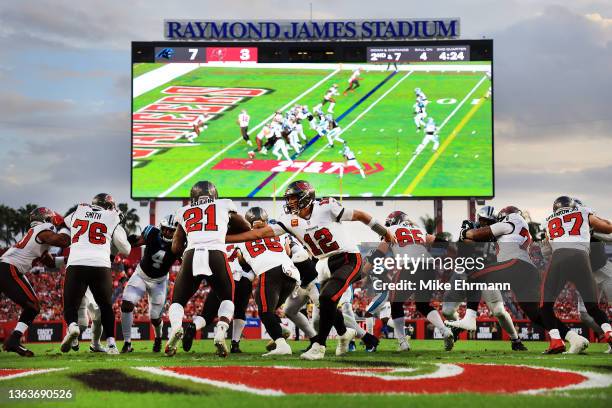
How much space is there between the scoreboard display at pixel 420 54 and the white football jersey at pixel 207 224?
90.1 ft

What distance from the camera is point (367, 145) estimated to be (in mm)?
35781

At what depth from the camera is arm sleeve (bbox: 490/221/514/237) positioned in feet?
43.5

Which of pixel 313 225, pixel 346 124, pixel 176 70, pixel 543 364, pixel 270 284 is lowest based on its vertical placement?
pixel 543 364

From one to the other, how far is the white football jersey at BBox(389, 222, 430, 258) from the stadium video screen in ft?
66.8

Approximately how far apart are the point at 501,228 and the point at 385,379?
6.08 m

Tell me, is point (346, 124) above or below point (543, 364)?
above

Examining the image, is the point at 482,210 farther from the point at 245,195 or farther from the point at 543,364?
the point at 245,195

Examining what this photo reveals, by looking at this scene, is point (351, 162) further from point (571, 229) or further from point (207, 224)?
point (207, 224)

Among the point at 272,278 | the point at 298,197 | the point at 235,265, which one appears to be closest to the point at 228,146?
the point at 235,265

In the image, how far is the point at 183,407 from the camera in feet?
20.1

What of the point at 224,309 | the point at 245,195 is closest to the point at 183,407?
the point at 224,309

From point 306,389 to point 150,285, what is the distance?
8.17 metres

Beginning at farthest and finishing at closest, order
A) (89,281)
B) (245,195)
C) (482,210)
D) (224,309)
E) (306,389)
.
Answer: (245,195), (482,210), (89,281), (224,309), (306,389)

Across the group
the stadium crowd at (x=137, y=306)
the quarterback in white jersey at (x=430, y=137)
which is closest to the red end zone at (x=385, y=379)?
the stadium crowd at (x=137, y=306)
